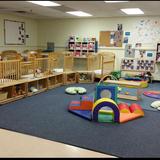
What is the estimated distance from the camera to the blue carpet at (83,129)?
8.00 ft

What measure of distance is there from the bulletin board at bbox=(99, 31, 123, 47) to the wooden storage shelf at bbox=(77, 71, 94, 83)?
4.14 ft

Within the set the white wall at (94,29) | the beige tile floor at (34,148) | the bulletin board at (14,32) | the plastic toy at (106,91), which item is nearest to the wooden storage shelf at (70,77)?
the white wall at (94,29)

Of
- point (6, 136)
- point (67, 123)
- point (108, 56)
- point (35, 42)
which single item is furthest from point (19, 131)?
point (35, 42)

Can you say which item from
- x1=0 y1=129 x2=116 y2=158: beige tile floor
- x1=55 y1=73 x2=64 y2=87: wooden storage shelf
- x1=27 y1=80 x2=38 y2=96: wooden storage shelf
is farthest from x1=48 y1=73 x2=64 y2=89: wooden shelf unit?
x1=0 y1=129 x2=116 y2=158: beige tile floor

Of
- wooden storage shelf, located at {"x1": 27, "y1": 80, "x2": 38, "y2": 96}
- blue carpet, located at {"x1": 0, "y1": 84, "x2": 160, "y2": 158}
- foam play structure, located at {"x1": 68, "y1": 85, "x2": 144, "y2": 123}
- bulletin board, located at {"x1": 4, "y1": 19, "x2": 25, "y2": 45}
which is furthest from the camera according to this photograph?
bulletin board, located at {"x1": 4, "y1": 19, "x2": 25, "y2": 45}

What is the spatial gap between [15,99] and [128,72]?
4.10 m

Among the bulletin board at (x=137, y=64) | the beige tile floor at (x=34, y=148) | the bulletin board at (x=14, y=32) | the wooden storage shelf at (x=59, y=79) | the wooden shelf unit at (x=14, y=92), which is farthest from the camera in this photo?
the bulletin board at (x=14, y=32)

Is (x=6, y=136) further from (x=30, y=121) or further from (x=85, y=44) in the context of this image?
(x=85, y=44)

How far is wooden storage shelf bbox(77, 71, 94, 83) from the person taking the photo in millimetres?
6573

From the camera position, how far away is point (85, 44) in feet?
24.2

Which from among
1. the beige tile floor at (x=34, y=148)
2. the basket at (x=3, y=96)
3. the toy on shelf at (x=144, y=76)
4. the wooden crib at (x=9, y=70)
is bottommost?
the beige tile floor at (x=34, y=148)

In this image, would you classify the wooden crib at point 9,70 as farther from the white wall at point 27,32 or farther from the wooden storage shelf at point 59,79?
the white wall at point 27,32

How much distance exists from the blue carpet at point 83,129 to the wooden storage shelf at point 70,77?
7.23 feet

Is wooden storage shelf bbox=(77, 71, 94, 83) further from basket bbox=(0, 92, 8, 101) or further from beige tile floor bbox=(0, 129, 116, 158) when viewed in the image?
beige tile floor bbox=(0, 129, 116, 158)
